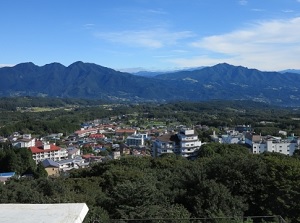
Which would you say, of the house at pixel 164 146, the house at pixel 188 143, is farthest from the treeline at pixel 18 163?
the house at pixel 188 143

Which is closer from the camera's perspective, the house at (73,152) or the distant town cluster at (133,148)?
the distant town cluster at (133,148)

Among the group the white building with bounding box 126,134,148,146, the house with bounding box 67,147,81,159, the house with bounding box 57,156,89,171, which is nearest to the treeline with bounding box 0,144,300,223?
the house with bounding box 57,156,89,171

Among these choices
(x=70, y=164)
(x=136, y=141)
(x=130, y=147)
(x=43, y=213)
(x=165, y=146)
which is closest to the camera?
(x=43, y=213)

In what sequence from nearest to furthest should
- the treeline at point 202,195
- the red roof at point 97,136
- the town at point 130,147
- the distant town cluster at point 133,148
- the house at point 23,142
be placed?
1. the treeline at point 202,195
2. the distant town cluster at point 133,148
3. the town at point 130,147
4. the house at point 23,142
5. the red roof at point 97,136

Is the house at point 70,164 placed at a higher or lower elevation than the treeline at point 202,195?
lower

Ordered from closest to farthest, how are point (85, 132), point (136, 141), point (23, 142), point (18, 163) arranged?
point (18, 163) → point (23, 142) → point (136, 141) → point (85, 132)

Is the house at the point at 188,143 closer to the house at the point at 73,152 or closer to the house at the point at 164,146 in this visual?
the house at the point at 164,146

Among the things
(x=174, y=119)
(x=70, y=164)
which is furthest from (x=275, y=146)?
(x=174, y=119)

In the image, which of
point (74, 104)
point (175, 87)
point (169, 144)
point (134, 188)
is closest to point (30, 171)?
point (169, 144)

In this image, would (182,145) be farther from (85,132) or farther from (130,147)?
(85,132)

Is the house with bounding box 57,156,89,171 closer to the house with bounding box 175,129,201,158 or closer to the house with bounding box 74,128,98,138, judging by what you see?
the house with bounding box 175,129,201,158

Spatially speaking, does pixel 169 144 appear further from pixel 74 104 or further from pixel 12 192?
pixel 74 104
